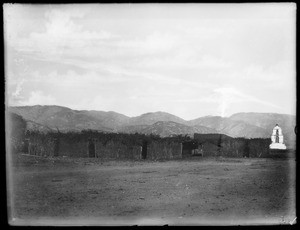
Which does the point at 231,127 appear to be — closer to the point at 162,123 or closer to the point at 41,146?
the point at 162,123

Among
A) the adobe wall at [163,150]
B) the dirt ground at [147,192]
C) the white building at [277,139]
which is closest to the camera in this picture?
the dirt ground at [147,192]

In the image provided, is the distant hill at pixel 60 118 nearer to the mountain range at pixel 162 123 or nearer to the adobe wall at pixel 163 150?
the mountain range at pixel 162 123

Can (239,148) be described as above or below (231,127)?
below

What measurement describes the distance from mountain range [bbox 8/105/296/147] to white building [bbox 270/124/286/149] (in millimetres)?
40

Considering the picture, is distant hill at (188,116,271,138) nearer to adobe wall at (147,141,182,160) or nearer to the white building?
the white building

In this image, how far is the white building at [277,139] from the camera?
4.00 meters

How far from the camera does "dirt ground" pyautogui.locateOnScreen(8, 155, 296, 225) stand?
3.87 metres

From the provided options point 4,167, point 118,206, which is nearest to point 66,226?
point 118,206

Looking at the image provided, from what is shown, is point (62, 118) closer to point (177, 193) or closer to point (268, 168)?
point (177, 193)

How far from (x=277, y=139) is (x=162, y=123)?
48.8 inches

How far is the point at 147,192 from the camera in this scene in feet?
12.9

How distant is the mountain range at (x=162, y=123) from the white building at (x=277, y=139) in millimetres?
40

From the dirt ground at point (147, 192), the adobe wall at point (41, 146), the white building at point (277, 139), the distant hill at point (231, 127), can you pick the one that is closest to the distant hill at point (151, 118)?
the distant hill at point (231, 127)

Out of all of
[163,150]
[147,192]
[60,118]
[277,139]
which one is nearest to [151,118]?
[163,150]
